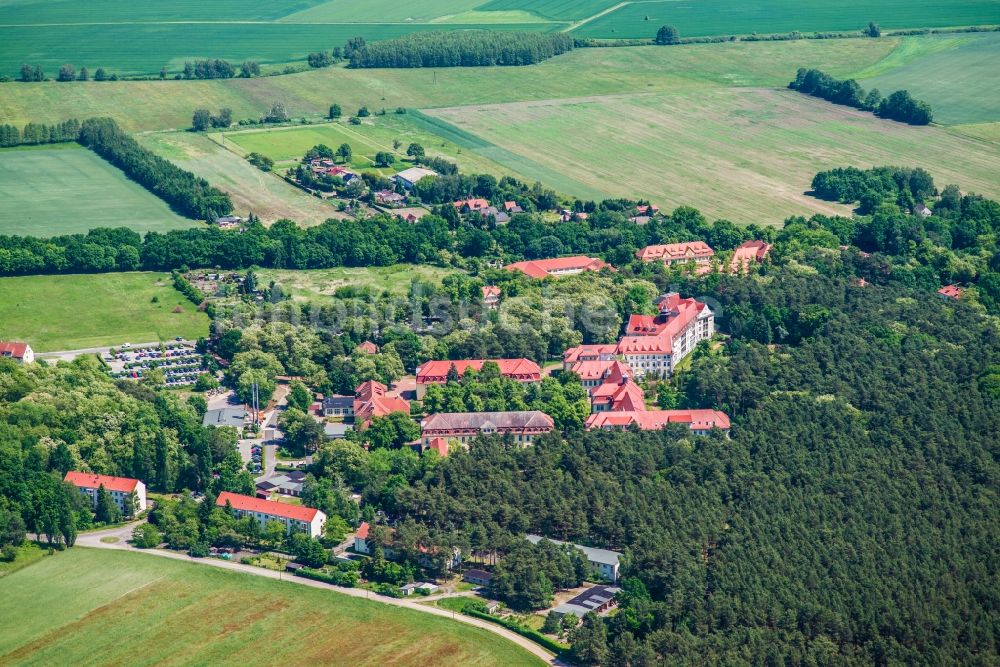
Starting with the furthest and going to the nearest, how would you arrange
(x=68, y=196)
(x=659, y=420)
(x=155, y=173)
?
(x=155, y=173)
(x=68, y=196)
(x=659, y=420)

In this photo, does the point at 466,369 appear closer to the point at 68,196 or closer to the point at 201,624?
the point at 201,624

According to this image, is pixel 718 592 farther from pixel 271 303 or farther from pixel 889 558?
pixel 271 303

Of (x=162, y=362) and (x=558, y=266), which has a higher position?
(x=558, y=266)

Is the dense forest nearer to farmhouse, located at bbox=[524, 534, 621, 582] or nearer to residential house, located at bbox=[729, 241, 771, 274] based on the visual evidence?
residential house, located at bbox=[729, 241, 771, 274]

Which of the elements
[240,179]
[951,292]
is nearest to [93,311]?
[240,179]

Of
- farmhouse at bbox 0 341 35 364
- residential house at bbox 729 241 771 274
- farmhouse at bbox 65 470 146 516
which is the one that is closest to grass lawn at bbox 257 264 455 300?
farmhouse at bbox 0 341 35 364

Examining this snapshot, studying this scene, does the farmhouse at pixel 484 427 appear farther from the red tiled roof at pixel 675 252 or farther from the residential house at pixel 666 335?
Answer: the red tiled roof at pixel 675 252
